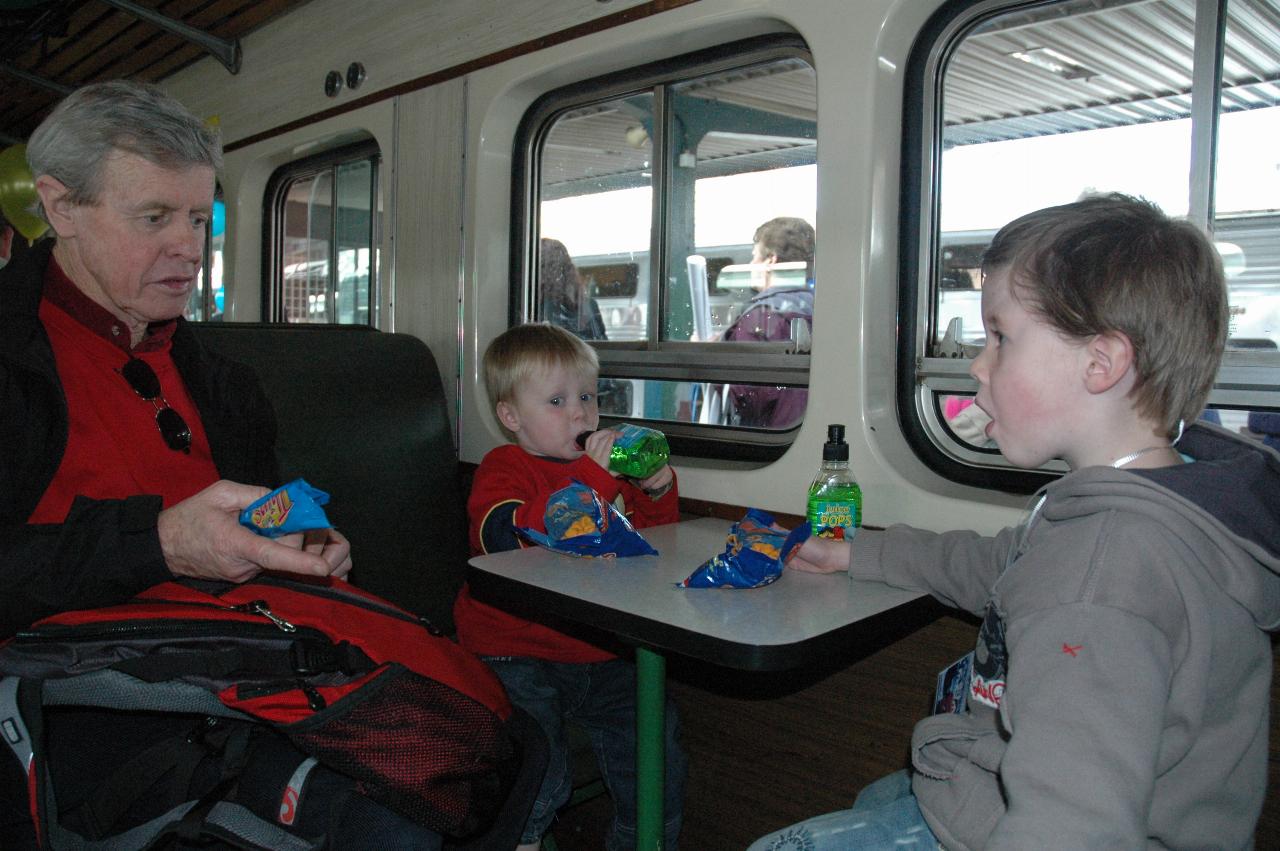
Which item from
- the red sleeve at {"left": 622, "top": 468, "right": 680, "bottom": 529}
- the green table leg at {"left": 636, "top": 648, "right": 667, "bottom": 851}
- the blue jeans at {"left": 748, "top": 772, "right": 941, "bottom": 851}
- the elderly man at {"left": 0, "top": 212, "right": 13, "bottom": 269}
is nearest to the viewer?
the blue jeans at {"left": 748, "top": 772, "right": 941, "bottom": 851}

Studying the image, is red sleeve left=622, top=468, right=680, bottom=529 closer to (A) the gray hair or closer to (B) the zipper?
(B) the zipper

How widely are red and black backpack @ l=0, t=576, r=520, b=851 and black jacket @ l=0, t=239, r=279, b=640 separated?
39 millimetres

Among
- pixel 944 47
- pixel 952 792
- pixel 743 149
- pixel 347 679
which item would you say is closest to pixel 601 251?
pixel 743 149

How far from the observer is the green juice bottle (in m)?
1.81

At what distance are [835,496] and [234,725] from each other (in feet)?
3.86

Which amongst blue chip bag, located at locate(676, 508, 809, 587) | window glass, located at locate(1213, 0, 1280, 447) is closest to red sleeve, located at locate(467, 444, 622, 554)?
blue chip bag, located at locate(676, 508, 809, 587)

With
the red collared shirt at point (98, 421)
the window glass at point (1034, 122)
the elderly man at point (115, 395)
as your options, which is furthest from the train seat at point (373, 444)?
the window glass at point (1034, 122)

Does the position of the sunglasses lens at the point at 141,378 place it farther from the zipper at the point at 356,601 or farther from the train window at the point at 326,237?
the train window at the point at 326,237

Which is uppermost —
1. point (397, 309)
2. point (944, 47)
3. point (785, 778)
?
point (944, 47)

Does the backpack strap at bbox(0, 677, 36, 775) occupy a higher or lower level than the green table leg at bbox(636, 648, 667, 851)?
higher

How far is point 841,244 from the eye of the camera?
6.95 ft

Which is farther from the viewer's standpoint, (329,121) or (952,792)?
(329,121)

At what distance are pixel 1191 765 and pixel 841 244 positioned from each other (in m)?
1.35

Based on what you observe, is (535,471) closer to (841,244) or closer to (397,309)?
(841,244)
